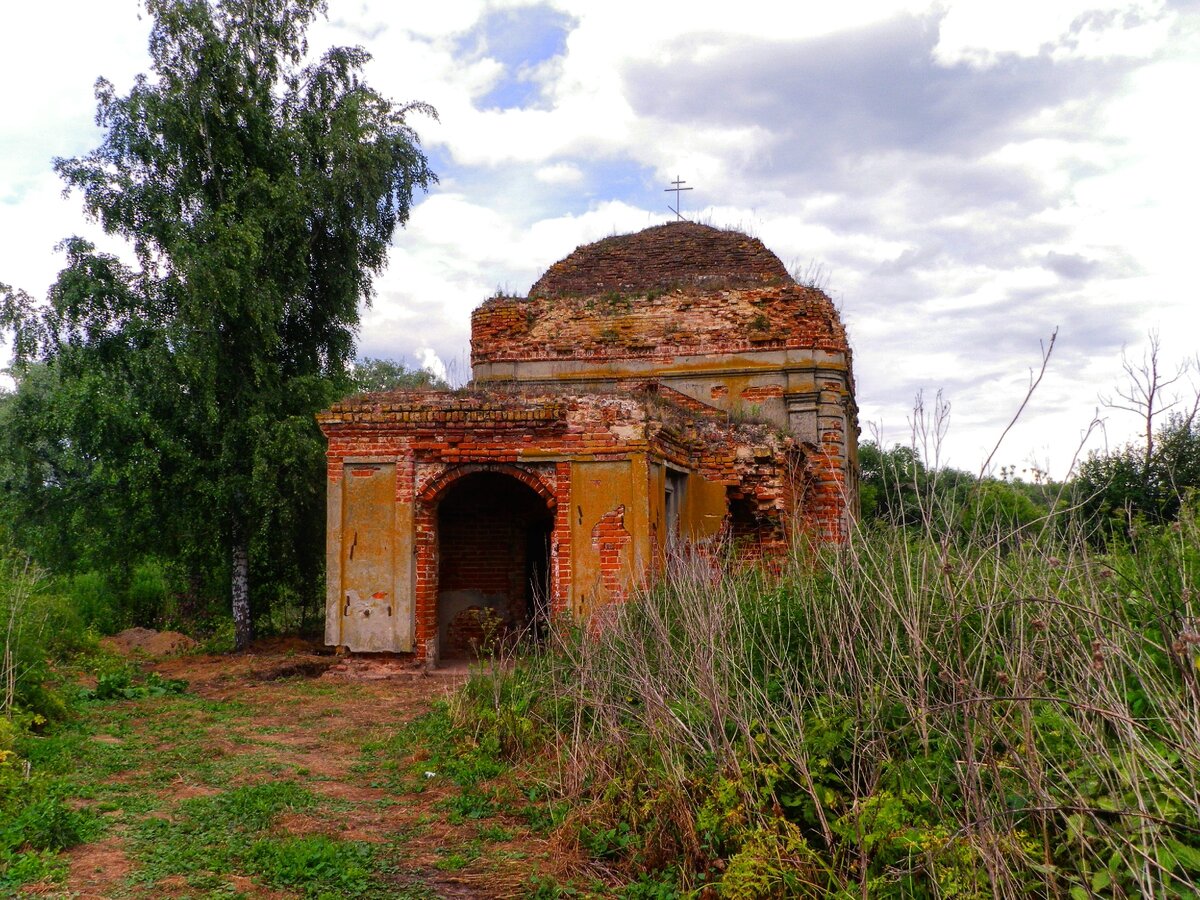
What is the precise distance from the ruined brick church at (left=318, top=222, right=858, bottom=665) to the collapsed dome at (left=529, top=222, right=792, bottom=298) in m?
0.17

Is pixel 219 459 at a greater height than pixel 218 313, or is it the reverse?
pixel 218 313

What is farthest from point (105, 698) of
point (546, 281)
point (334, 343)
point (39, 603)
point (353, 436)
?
point (546, 281)

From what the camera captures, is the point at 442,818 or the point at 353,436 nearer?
Result: the point at 442,818

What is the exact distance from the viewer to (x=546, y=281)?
20.3 m

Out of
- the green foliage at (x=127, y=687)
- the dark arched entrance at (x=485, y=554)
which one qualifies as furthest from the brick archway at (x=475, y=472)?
the green foliage at (x=127, y=687)

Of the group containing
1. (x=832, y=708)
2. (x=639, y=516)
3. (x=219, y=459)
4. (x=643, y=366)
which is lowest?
(x=832, y=708)

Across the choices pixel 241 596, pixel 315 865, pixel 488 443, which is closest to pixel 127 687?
pixel 488 443

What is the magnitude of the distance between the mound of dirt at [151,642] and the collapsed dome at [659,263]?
914 centimetres

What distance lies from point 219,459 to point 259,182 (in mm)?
4611

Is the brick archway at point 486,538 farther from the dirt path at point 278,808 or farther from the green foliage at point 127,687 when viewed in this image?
the dirt path at point 278,808

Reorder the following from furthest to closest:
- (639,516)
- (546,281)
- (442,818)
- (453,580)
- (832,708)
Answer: (546,281), (453,580), (639,516), (442,818), (832,708)

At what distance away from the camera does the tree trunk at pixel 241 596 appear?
1662cm

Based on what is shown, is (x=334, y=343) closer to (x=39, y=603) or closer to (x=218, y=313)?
(x=218, y=313)

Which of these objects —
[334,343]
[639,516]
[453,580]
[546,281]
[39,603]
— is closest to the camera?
[39,603]
